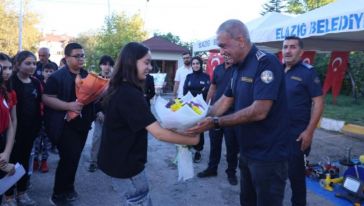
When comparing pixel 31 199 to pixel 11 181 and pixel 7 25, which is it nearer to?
pixel 11 181

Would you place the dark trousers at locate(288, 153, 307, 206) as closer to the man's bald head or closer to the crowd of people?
the crowd of people

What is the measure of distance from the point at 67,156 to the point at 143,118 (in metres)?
2.22

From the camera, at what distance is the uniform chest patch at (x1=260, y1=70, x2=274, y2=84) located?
2.69 meters

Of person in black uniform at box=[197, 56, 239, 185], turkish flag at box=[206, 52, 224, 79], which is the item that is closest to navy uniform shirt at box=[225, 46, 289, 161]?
person in black uniform at box=[197, 56, 239, 185]

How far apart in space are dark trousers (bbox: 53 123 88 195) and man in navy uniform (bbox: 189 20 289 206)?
2.18 metres

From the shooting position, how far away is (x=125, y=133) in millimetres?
2611

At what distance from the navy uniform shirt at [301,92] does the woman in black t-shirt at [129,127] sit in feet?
5.83

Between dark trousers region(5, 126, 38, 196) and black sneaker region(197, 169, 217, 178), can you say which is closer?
dark trousers region(5, 126, 38, 196)

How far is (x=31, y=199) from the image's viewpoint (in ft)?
15.2

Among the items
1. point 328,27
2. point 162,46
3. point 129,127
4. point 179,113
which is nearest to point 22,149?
point 129,127

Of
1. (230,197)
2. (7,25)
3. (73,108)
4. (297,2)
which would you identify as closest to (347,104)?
(230,197)

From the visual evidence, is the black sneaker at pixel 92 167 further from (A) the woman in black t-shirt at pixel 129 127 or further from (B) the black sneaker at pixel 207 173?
(A) the woman in black t-shirt at pixel 129 127

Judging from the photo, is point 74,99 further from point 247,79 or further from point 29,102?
point 247,79

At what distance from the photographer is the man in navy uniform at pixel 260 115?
2693 mm
